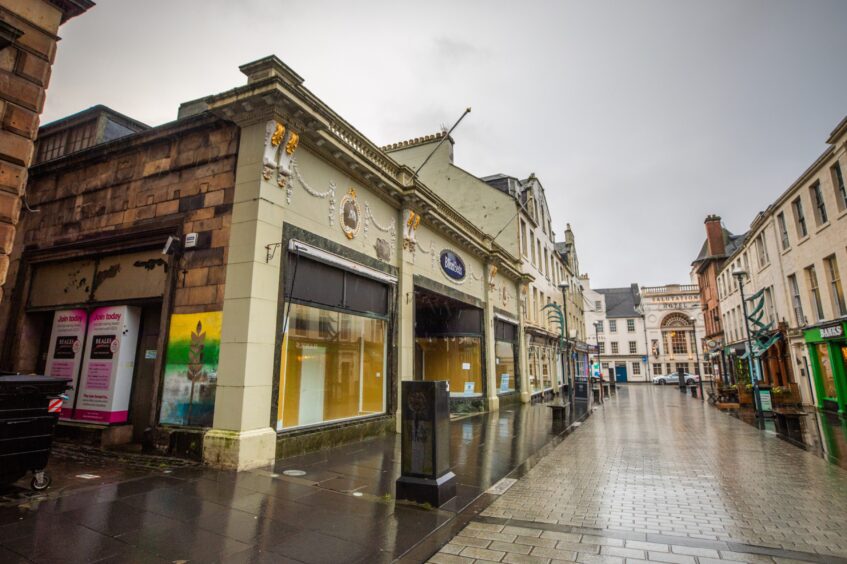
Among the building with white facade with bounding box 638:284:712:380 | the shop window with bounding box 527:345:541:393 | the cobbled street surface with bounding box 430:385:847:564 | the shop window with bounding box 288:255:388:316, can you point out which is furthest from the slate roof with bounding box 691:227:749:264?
the shop window with bounding box 288:255:388:316

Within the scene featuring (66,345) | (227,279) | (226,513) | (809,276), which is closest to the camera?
(226,513)

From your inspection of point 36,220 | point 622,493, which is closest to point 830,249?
point 622,493

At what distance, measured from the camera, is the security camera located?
314 inches

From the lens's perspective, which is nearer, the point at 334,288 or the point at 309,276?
the point at 309,276

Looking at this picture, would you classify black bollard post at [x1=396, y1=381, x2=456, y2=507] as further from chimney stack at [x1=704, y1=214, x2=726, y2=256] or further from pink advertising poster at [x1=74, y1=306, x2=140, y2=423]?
chimney stack at [x1=704, y1=214, x2=726, y2=256]

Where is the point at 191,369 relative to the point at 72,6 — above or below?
below

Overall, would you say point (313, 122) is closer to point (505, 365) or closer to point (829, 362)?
point (505, 365)

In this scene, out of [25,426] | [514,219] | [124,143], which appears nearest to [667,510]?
[25,426]

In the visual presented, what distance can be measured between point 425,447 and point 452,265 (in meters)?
10.5

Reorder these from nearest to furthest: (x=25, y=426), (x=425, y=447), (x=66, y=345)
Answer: (x=25, y=426), (x=425, y=447), (x=66, y=345)

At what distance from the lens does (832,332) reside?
1702 centimetres

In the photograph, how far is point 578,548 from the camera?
391 centimetres

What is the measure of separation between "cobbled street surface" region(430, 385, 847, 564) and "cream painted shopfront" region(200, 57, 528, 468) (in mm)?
4275

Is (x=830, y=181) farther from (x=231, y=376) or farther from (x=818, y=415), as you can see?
(x=231, y=376)
